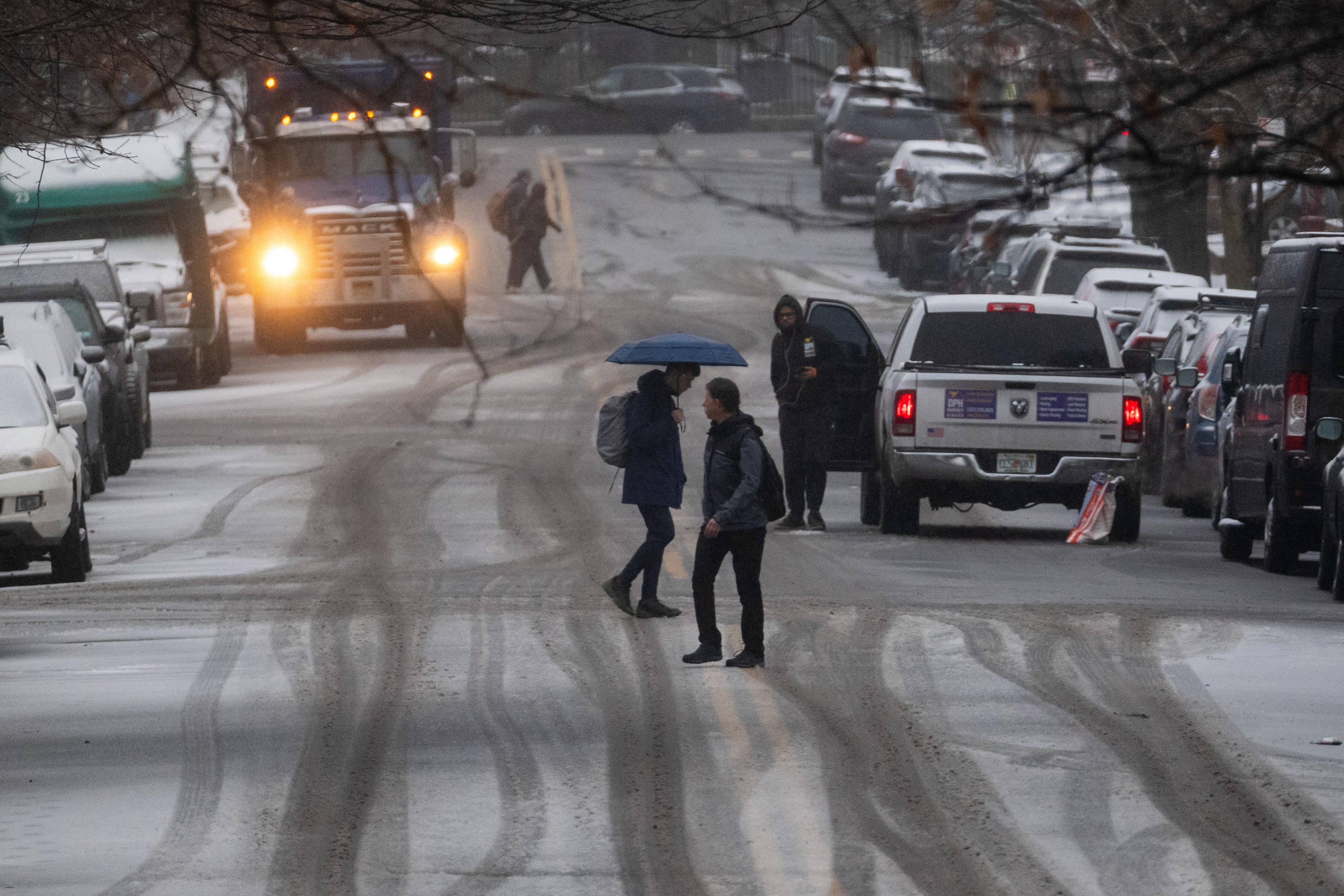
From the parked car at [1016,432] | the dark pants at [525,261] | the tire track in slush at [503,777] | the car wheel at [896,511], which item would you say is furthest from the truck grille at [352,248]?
the tire track in slush at [503,777]

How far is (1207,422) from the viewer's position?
60.5 feet

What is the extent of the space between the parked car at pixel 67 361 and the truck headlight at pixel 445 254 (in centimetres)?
1295

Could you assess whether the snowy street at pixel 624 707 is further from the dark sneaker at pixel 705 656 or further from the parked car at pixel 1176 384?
the parked car at pixel 1176 384

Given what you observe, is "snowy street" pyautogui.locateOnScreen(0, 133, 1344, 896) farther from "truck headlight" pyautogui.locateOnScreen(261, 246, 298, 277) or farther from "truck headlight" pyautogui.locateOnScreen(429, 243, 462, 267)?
"truck headlight" pyautogui.locateOnScreen(429, 243, 462, 267)

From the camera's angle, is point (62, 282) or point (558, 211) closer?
point (62, 282)

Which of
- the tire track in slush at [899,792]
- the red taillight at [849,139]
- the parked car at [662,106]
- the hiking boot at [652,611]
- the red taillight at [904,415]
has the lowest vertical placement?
the hiking boot at [652,611]

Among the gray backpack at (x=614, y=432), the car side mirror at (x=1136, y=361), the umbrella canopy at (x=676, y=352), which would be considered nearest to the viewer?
the umbrella canopy at (x=676, y=352)

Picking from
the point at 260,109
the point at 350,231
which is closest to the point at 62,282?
the point at 260,109

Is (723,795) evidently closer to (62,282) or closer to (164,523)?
(164,523)

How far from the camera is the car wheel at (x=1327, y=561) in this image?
1433 centimetres

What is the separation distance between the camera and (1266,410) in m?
15.6

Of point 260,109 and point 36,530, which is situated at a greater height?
point 260,109

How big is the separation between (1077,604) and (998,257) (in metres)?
23.2

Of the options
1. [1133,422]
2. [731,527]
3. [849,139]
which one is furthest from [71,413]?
[849,139]
